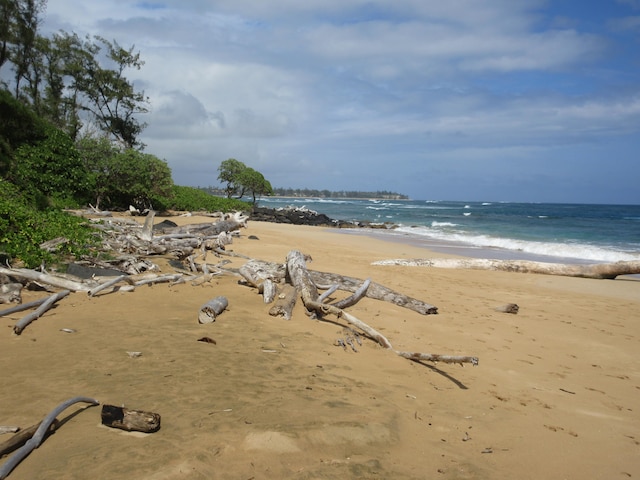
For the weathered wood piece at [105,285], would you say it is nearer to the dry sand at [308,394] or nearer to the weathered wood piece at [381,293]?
the dry sand at [308,394]

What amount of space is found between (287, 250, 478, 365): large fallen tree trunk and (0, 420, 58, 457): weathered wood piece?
370 cm

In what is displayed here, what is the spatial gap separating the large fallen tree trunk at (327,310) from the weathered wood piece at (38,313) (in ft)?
11.5

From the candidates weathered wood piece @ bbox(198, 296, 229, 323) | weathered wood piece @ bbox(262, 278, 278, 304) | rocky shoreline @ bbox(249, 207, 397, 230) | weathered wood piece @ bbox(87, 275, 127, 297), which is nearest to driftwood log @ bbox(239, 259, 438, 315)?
weathered wood piece @ bbox(262, 278, 278, 304)

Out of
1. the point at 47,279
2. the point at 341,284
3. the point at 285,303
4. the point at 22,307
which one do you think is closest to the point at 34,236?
the point at 47,279

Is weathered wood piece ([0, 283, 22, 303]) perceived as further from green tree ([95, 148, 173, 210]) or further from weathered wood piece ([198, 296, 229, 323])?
green tree ([95, 148, 173, 210])

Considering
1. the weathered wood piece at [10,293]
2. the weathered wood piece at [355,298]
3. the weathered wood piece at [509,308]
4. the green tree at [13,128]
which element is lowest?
the weathered wood piece at [509,308]

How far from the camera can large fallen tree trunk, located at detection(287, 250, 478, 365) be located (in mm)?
4996

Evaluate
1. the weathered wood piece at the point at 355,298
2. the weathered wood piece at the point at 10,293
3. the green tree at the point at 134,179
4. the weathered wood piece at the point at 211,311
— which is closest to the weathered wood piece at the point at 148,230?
the weathered wood piece at the point at 10,293

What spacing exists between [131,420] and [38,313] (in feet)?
10.7

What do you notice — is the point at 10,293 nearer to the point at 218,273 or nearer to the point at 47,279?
the point at 47,279

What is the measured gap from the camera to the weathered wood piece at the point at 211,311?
5.72 metres

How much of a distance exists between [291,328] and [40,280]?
154 inches

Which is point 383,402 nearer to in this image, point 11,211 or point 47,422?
point 47,422

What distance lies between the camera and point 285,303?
21.5 ft
